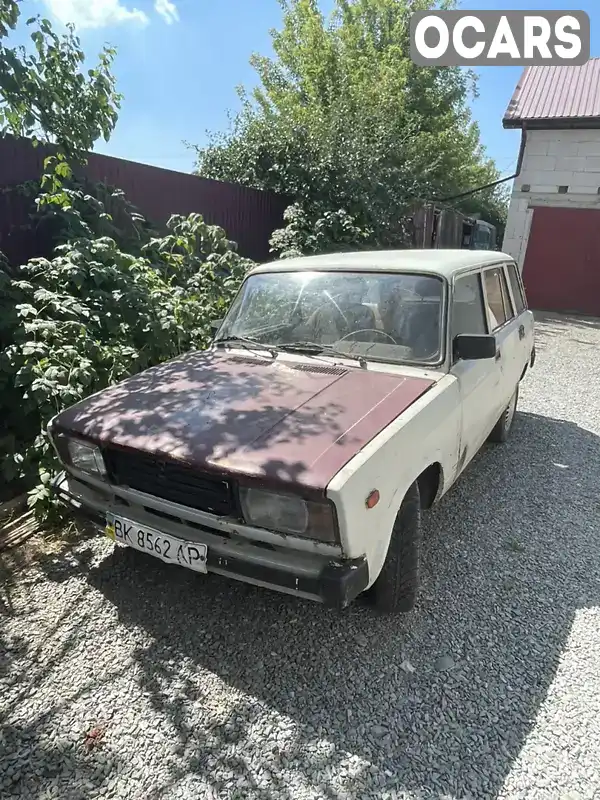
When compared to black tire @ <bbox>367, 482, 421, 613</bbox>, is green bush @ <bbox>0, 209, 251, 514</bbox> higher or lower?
higher

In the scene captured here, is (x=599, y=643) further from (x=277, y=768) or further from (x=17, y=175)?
(x=17, y=175)

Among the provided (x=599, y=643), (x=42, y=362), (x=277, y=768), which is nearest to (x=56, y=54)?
(x=42, y=362)

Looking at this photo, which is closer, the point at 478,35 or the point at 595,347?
the point at 478,35

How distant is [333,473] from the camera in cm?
200

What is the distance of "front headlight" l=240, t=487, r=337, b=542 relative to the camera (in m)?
2.01

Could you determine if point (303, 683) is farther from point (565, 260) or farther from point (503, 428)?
point (565, 260)

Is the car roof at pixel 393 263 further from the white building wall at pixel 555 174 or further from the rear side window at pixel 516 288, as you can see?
the white building wall at pixel 555 174

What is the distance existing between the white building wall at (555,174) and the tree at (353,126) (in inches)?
91.3

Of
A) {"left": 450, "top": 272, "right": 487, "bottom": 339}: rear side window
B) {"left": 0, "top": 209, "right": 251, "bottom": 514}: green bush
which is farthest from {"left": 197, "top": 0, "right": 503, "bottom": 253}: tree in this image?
{"left": 450, "top": 272, "right": 487, "bottom": 339}: rear side window

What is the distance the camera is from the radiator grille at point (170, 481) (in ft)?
7.29

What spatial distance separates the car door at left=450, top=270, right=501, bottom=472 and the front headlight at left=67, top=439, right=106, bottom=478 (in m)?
1.92

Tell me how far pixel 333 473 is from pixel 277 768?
107 cm

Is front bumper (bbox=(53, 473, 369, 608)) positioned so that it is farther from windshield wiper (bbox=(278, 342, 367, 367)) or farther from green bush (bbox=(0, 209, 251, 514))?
windshield wiper (bbox=(278, 342, 367, 367))

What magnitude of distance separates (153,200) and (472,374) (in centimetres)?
558
